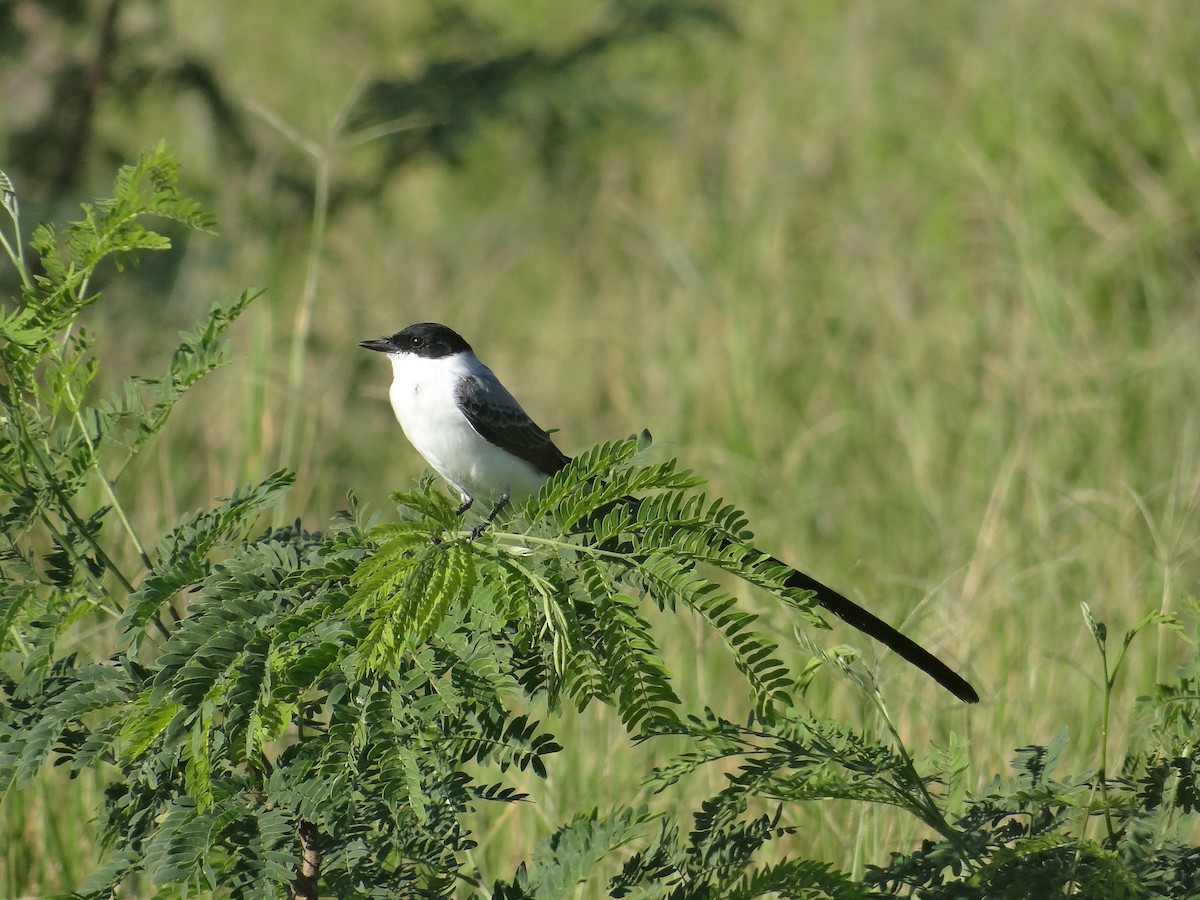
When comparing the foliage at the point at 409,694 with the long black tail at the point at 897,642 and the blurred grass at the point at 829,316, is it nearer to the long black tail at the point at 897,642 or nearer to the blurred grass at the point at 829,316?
the long black tail at the point at 897,642

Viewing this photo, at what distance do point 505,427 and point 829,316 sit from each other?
3.63 meters

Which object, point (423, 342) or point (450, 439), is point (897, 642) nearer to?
point (450, 439)

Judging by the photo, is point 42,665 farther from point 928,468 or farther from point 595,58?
point 595,58

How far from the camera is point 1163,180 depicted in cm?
802

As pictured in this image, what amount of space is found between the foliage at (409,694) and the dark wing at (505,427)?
69.6 inches

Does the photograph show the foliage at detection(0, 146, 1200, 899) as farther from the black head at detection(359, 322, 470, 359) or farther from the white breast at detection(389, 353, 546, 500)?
the black head at detection(359, 322, 470, 359)

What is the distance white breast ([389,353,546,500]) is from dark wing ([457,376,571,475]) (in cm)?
2

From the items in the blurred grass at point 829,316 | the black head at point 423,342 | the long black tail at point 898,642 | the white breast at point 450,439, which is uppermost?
the blurred grass at point 829,316

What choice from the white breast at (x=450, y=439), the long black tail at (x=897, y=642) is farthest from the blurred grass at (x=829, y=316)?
the long black tail at (x=897, y=642)

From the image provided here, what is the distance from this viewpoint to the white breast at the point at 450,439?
427 cm

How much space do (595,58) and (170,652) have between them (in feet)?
19.0

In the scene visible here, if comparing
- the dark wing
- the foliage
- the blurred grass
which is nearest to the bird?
the dark wing

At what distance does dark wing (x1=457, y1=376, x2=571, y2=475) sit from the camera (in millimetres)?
4344

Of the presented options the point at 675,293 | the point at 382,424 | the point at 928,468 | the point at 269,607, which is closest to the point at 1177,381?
the point at 928,468
